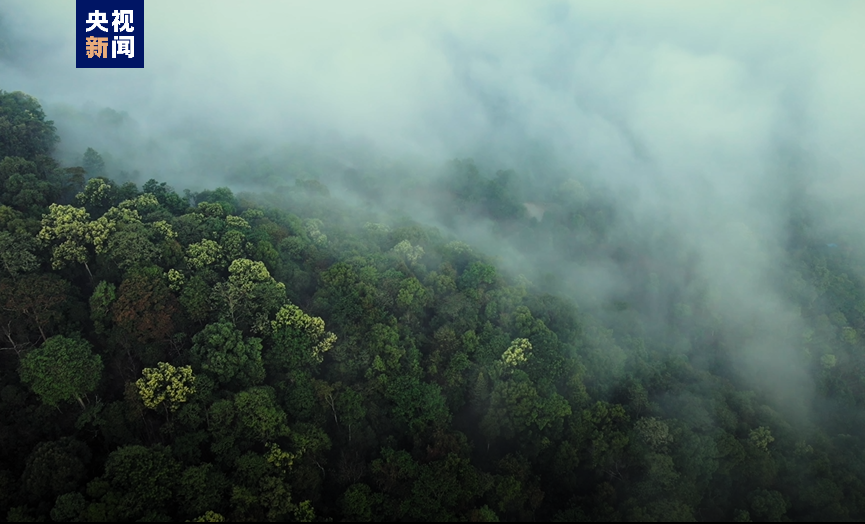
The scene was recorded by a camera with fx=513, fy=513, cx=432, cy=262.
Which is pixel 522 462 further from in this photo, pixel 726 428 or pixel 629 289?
pixel 629 289

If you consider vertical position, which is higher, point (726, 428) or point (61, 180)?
point (61, 180)

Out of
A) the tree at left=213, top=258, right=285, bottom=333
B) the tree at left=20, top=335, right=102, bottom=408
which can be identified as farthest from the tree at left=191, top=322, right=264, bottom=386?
the tree at left=20, top=335, right=102, bottom=408

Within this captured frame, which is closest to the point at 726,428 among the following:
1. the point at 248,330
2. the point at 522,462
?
the point at 522,462

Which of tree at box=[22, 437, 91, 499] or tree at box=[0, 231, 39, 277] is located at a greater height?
tree at box=[0, 231, 39, 277]

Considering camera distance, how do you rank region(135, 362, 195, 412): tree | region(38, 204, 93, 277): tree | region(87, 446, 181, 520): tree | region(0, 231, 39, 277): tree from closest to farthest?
region(87, 446, 181, 520): tree, region(135, 362, 195, 412): tree, region(0, 231, 39, 277): tree, region(38, 204, 93, 277): tree

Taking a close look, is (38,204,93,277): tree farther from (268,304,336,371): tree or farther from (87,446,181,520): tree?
(87,446,181,520): tree

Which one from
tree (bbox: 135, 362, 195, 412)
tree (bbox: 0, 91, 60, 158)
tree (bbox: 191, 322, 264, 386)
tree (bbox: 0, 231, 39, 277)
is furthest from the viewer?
tree (bbox: 0, 91, 60, 158)
